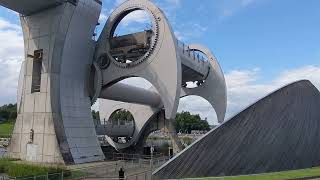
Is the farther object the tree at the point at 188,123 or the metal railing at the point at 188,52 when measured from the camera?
the tree at the point at 188,123

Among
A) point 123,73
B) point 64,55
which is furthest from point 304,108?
point 64,55

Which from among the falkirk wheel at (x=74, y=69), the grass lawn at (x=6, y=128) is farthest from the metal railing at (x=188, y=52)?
the grass lawn at (x=6, y=128)

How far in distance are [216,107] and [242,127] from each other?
35.0 meters

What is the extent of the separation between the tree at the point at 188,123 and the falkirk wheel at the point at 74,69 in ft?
308

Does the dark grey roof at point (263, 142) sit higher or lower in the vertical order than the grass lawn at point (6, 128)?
lower

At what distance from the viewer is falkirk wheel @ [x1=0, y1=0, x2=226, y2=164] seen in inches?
1348

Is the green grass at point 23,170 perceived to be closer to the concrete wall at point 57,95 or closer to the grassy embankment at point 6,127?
the concrete wall at point 57,95

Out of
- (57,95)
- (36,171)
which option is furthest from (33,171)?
(57,95)

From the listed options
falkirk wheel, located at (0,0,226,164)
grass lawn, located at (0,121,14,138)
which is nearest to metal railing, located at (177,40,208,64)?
falkirk wheel, located at (0,0,226,164)

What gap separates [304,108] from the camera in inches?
1137

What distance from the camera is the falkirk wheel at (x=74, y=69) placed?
34.2 m

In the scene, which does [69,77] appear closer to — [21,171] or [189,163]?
[21,171]

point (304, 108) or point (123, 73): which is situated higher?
point (123, 73)

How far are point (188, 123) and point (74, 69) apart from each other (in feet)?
334
